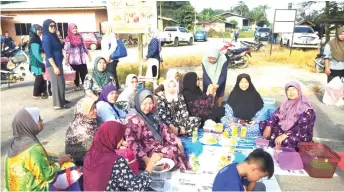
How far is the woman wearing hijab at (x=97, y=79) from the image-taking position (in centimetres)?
467

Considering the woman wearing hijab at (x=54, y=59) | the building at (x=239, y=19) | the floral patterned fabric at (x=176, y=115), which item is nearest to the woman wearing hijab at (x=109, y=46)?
the woman wearing hijab at (x=54, y=59)

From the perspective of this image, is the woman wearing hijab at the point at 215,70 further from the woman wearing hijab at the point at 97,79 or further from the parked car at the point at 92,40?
the parked car at the point at 92,40

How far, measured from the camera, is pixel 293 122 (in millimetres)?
3631

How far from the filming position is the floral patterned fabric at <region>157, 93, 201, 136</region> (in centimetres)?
383

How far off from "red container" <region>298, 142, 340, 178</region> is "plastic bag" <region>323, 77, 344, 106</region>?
2828 mm

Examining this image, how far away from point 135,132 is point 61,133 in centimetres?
198

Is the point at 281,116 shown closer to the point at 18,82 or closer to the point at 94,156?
the point at 94,156

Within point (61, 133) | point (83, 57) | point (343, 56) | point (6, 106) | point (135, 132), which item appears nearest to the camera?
point (135, 132)

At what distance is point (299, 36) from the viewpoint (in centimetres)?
1427

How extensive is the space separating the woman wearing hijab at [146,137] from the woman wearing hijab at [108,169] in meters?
0.76

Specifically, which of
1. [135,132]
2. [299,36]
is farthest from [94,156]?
[299,36]

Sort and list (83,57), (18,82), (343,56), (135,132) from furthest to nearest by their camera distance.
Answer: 1. (18,82)
2. (83,57)
3. (343,56)
4. (135,132)

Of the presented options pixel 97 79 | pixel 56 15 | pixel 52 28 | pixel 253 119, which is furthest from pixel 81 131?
pixel 56 15

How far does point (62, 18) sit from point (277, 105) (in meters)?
17.0
